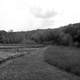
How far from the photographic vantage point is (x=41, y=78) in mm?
4719

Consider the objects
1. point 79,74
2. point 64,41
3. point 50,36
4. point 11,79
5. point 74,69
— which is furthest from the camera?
point 50,36

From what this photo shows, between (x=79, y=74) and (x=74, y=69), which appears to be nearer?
(x=79, y=74)

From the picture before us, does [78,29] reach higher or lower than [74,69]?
higher

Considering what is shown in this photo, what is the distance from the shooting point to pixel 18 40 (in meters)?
40.8

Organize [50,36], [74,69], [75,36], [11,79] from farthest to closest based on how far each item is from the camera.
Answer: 1. [50,36]
2. [75,36]
3. [74,69]
4. [11,79]

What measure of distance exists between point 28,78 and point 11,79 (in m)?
0.68

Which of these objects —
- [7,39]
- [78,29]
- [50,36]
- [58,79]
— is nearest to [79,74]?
[58,79]

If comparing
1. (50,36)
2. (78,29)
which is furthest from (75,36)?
(50,36)

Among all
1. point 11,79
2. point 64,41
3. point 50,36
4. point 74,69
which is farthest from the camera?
point 50,36

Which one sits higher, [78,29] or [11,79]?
[78,29]

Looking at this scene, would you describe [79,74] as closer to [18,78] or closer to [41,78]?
[41,78]

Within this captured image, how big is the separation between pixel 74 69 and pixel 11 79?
10.2 ft

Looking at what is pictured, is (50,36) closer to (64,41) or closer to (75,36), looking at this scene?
(64,41)

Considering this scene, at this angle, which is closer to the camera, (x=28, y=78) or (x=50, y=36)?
(x=28, y=78)
